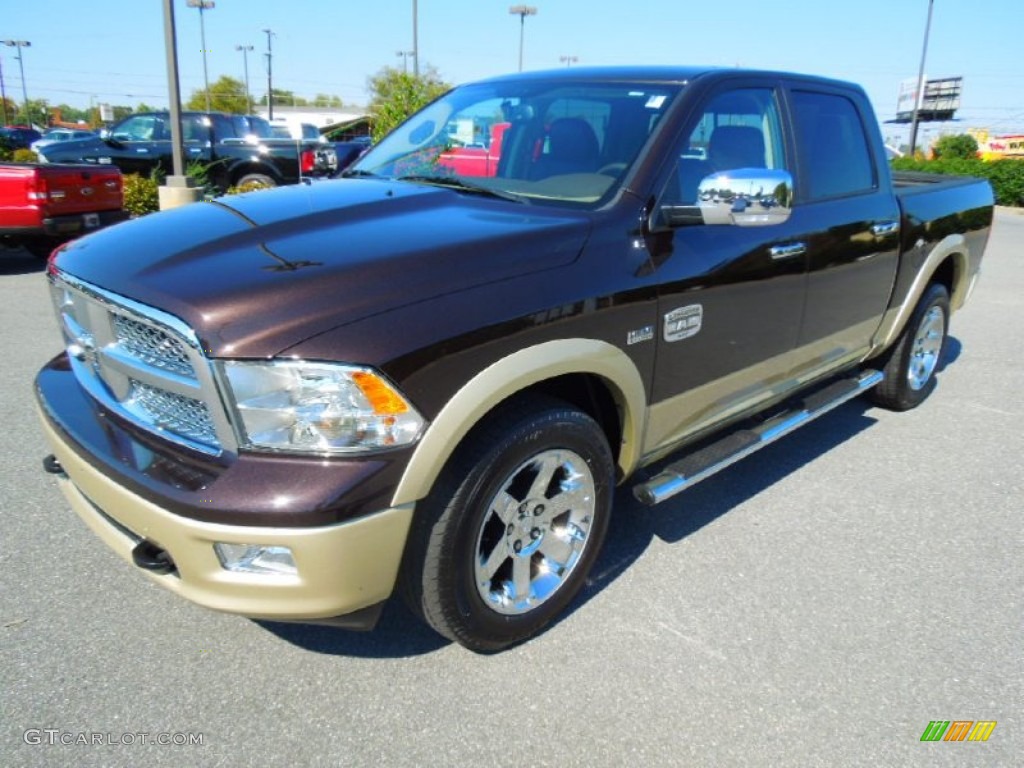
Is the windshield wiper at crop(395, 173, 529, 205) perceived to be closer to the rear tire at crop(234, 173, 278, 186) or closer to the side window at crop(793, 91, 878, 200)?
the side window at crop(793, 91, 878, 200)

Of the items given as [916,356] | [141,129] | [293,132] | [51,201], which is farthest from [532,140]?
[293,132]

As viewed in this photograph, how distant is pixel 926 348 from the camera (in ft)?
16.7

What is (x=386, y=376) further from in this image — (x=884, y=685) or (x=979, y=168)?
(x=979, y=168)

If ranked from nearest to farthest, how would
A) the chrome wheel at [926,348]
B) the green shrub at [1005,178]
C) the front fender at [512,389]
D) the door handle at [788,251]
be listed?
the front fender at [512,389] → the door handle at [788,251] → the chrome wheel at [926,348] → the green shrub at [1005,178]

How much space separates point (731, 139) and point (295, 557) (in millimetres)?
2412

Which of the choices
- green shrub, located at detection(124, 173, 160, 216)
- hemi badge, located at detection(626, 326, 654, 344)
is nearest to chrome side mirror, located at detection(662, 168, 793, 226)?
hemi badge, located at detection(626, 326, 654, 344)

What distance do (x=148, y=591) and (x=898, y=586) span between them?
2859 millimetres

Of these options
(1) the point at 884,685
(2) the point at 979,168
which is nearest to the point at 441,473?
(1) the point at 884,685

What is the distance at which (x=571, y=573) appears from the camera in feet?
8.93

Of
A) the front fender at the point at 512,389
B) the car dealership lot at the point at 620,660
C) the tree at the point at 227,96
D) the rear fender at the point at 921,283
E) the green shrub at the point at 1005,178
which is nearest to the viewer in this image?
the front fender at the point at 512,389

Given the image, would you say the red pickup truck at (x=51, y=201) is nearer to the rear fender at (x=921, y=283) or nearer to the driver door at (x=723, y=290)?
the driver door at (x=723, y=290)

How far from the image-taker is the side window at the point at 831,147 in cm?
358

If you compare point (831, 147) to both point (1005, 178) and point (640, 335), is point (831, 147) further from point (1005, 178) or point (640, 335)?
point (1005, 178)

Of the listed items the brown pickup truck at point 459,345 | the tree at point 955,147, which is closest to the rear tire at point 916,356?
the brown pickup truck at point 459,345
